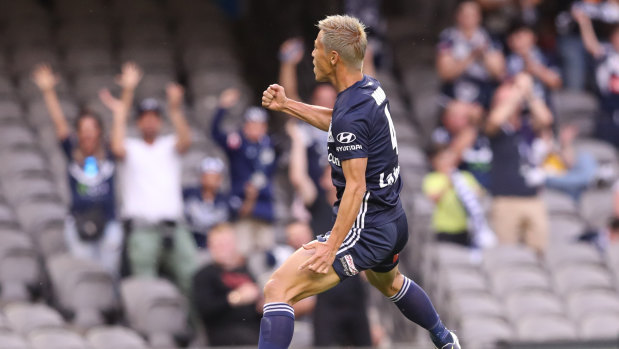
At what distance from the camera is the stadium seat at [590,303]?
1110 centimetres

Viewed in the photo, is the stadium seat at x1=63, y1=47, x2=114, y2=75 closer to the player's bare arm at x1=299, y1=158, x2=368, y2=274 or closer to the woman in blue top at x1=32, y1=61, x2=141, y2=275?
the woman in blue top at x1=32, y1=61, x2=141, y2=275

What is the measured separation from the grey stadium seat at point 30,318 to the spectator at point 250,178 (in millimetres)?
1948

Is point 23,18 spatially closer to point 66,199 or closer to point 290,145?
point 66,199

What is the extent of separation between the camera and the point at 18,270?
1031cm

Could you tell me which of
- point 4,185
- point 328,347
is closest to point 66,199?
point 4,185

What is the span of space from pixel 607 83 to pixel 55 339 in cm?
708

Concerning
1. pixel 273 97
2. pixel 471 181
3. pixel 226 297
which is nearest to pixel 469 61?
pixel 471 181

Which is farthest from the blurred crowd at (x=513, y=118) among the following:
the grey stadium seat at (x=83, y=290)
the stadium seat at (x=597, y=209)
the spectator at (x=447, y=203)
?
the grey stadium seat at (x=83, y=290)

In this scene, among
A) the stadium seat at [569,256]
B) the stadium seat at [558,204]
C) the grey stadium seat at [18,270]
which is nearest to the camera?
the grey stadium seat at [18,270]

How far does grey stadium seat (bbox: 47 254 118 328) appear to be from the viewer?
32.7 feet

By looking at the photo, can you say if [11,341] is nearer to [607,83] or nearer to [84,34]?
[84,34]

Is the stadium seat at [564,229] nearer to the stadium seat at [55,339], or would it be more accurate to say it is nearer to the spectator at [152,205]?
the spectator at [152,205]

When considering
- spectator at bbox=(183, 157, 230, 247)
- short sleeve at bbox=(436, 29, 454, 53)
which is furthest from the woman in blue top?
short sleeve at bbox=(436, 29, 454, 53)

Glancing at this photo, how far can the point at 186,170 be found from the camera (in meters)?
11.7
